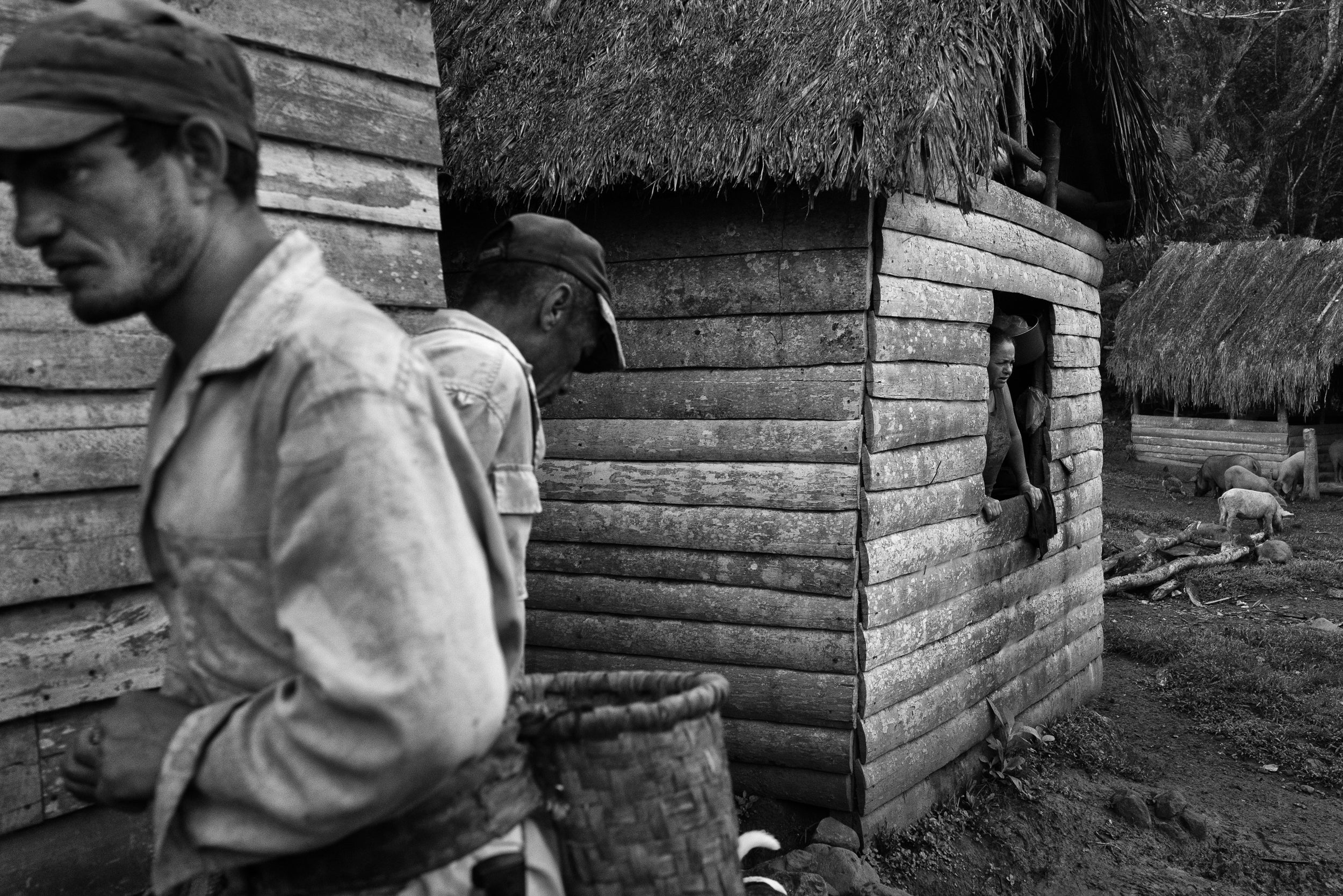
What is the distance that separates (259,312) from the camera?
1218 mm

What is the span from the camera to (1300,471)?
1722 cm

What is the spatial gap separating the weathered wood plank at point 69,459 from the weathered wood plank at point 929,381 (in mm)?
3276

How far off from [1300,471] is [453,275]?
15.4 meters

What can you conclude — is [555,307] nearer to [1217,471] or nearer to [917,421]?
[917,421]

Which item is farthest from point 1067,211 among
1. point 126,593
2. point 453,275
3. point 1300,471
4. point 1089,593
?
point 1300,471

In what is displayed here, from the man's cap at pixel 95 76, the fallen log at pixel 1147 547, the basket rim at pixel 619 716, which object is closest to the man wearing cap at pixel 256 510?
the man's cap at pixel 95 76

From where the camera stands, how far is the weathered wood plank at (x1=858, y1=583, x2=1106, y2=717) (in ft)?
17.6

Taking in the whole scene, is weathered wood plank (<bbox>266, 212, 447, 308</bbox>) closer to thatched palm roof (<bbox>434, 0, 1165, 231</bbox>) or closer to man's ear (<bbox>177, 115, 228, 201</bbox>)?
thatched palm roof (<bbox>434, 0, 1165, 231</bbox>)

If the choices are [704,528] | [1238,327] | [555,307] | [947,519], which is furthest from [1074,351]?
[1238,327]

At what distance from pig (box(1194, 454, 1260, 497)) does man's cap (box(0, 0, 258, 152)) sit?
58.4ft

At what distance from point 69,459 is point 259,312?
181 cm

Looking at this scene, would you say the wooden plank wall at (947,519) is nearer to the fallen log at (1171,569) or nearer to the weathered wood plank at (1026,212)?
the weathered wood plank at (1026,212)

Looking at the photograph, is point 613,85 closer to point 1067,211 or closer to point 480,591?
point 1067,211

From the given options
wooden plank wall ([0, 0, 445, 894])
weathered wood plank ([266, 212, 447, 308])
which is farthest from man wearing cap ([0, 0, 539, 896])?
weathered wood plank ([266, 212, 447, 308])
